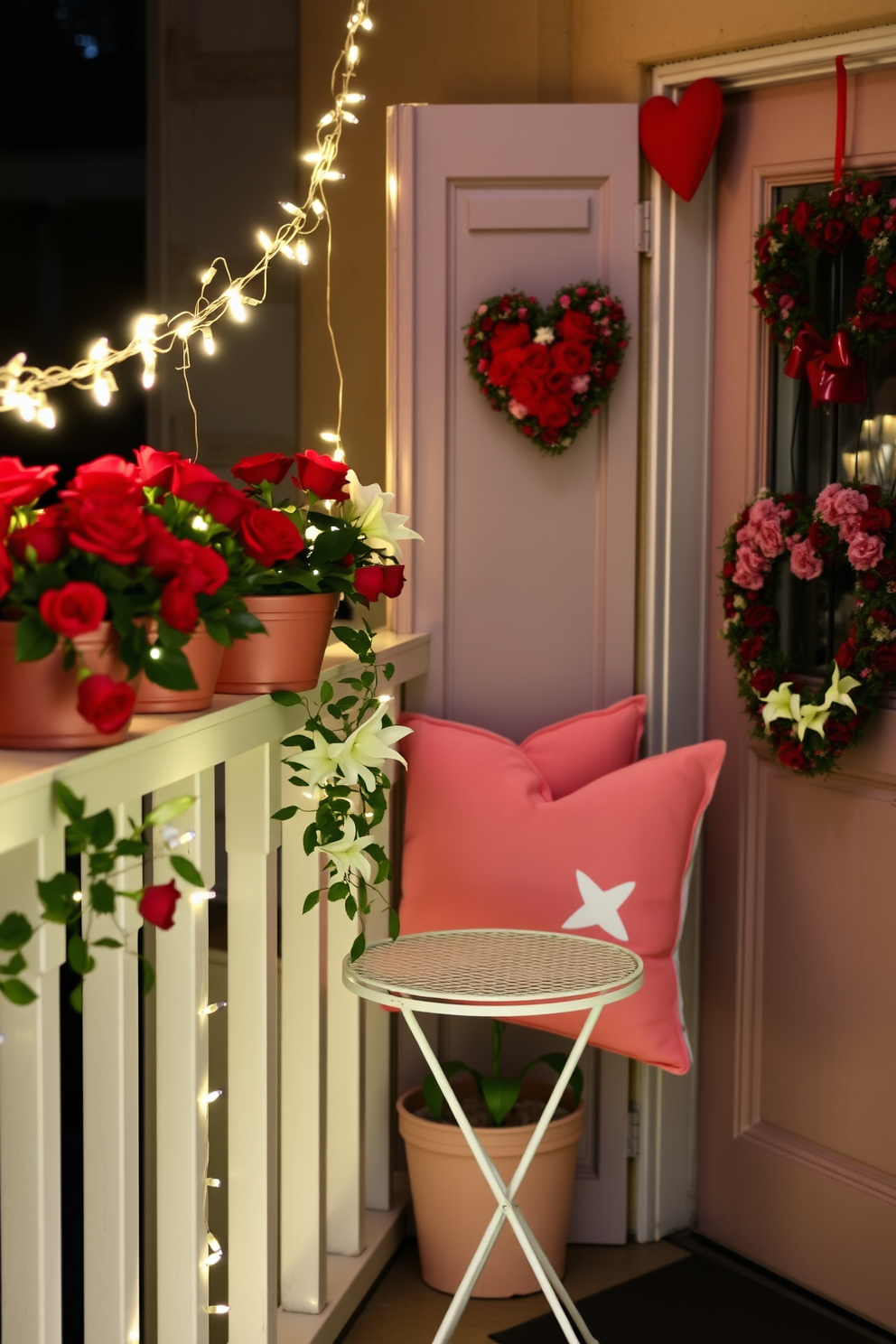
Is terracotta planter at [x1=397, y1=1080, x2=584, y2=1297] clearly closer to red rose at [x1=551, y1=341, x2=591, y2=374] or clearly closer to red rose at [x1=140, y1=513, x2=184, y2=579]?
red rose at [x1=551, y1=341, x2=591, y2=374]

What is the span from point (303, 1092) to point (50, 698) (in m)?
1.17

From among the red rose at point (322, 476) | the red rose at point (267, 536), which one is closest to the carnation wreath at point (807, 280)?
the red rose at point (322, 476)

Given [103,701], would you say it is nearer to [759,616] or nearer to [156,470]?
[156,470]

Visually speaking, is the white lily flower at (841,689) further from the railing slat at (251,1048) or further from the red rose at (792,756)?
the railing slat at (251,1048)

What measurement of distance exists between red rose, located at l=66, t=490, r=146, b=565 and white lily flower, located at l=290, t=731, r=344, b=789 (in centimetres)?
67

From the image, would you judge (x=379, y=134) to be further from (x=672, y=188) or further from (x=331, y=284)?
(x=672, y=188)

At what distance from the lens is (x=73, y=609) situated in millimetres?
1547

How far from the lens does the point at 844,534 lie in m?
2.79

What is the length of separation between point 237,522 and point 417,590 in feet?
3.96

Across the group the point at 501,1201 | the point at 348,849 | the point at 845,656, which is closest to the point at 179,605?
the point at 348,849

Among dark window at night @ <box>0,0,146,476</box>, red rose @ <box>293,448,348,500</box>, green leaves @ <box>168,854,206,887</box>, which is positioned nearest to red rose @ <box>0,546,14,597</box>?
green leaves @ <box>168,854,206,887</box>

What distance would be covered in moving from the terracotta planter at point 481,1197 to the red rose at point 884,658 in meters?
1.03

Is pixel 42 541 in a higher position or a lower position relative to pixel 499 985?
higher

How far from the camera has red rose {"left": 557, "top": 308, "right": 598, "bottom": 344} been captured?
2.92 metres
